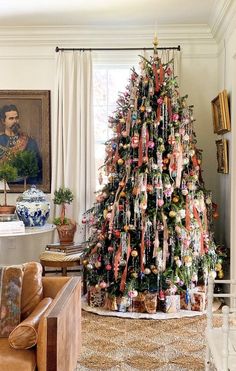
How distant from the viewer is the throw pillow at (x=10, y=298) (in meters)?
2.74

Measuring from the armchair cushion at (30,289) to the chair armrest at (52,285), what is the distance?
10 centimetres

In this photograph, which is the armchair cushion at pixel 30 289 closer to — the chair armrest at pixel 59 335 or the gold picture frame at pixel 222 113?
the chair armrest at pixel 59 335

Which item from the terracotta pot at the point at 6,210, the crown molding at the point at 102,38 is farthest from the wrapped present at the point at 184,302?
the crown molding at the point at 102,38

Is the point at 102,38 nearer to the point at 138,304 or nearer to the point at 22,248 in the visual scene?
the point at 22,248

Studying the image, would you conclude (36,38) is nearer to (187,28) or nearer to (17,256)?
(187,28)

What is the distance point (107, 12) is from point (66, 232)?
7.62 feet

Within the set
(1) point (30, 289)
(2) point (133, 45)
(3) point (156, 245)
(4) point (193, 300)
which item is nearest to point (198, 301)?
(4) point (193, 300)

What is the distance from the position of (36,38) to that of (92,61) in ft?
2.33

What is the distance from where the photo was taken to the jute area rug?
3.28 m

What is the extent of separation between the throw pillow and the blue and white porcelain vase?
199cm


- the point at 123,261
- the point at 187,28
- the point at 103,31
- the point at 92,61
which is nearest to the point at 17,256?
the point at 123,261

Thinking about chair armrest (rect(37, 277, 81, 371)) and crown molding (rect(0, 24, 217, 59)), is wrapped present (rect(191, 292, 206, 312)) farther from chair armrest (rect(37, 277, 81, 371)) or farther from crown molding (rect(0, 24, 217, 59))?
crown molding (rect(0, 24, 217, 59))

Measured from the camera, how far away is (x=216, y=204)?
204 inches

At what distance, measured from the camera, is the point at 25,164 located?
206 inches
